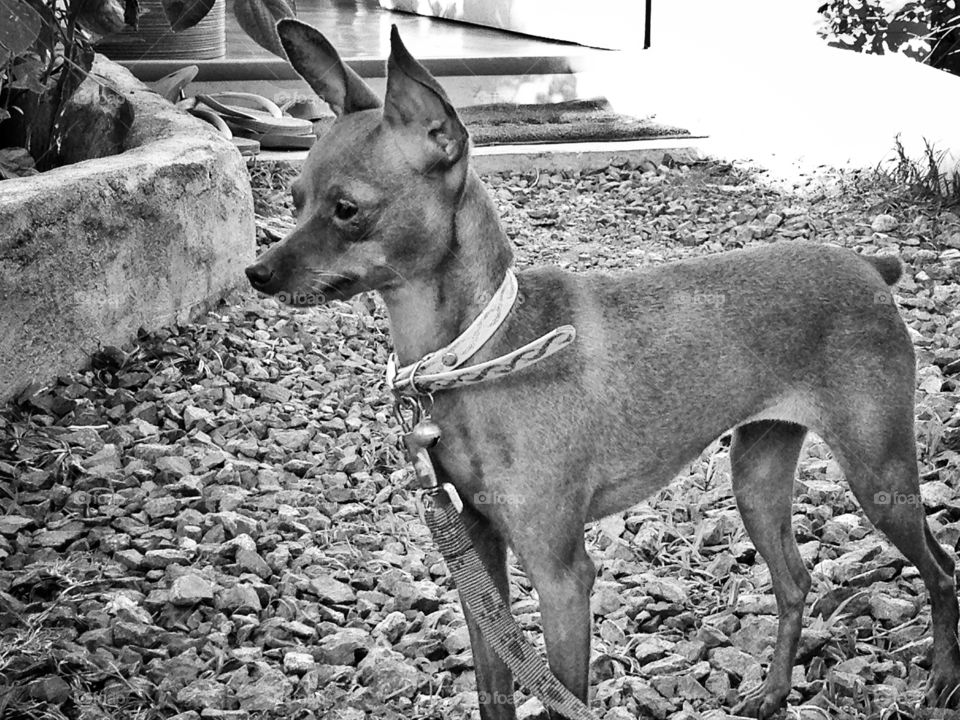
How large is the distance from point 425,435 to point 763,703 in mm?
1135

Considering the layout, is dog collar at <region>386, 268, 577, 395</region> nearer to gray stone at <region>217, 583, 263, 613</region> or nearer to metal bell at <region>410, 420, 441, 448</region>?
metal bell at <region>410, 420, 441, 448</region>

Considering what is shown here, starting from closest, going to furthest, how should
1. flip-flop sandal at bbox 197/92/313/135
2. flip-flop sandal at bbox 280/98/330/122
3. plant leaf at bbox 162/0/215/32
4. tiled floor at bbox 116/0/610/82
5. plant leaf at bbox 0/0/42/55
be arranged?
1. plant leaf at bbox 162/0/215/32
2. plant leaf at bbox 0/0/42/55
3. flip-flop sandal at bbox 197/92/313/135
4. flip-flop sandal at bbox 280/98/330/122
5. tiled floor at bbox 116/0/610/82

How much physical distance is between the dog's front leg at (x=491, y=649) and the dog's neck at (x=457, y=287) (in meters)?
0.36

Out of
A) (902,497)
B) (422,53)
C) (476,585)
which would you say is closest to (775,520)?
(902,497)

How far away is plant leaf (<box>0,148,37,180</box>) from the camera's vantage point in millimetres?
4656

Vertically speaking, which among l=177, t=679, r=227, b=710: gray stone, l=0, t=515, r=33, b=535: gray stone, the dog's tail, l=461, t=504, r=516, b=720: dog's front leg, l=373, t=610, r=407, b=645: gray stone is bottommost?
l=373, t=610, r=407, b=645: gray stone

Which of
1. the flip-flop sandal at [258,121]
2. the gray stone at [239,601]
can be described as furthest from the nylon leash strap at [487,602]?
the flip-flop sandal at [258,121]

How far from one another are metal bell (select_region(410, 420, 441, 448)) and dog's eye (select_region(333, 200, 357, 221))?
0.39 metres

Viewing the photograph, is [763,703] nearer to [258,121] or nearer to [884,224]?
[884,224]

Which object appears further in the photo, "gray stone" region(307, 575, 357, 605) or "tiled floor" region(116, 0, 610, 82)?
"tiled floor" region(116, 0, 610, 82)

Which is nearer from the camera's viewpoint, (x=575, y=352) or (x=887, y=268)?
(x=575, y=352)

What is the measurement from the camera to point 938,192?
19.7 feet

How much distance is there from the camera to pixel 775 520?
281cm

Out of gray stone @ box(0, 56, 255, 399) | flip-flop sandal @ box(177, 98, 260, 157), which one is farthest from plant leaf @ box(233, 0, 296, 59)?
flip-flop sandal @ box(177, 98, 260, 157)
